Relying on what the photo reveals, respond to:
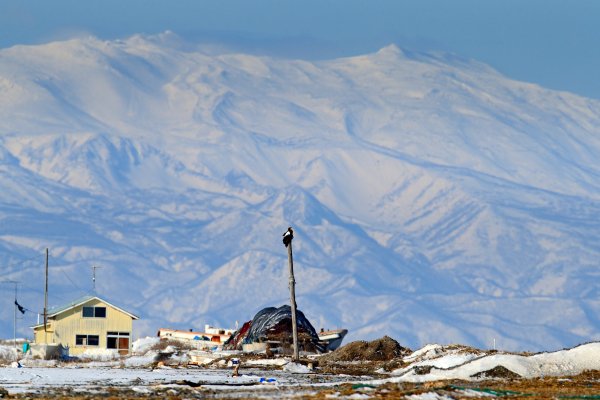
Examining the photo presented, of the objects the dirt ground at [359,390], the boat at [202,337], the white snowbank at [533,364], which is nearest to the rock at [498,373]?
the dirt ground at [359,390]

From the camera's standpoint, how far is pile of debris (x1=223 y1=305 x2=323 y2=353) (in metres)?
96.1

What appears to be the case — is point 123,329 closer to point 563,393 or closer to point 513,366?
point 513,366

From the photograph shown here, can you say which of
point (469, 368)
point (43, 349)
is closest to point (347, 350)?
point (43, 349)

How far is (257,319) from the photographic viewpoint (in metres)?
105

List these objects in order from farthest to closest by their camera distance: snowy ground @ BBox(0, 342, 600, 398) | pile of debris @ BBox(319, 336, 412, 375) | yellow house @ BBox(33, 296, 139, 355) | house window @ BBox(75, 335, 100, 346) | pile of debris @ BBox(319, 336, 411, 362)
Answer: yellow house @ BBox(33, 296, 139, 355), house window @ BBox(75, 335, 100, 346), pile of debris @ BBox(319, 336, 411, 362), pile of debris @ BBox(319, 336, 412, 375), snowy ground @ BBox(0, 342, 600, 398)

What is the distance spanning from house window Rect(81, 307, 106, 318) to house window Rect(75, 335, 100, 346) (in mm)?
1605

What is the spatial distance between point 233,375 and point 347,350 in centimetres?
1961

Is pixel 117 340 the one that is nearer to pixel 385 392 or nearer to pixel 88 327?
pixel 88 327

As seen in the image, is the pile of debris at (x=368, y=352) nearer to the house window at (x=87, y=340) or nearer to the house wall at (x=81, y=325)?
the house window at (x=87, y=340)

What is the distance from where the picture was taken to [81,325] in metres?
118

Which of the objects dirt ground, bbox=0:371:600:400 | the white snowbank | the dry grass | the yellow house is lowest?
dirt ground, bbox=0:371:600:400

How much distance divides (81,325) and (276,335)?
23.3 metres

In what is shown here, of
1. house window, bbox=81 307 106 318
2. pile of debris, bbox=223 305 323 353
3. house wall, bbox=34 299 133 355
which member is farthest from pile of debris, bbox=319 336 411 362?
house window, bbox=81 307 106 318

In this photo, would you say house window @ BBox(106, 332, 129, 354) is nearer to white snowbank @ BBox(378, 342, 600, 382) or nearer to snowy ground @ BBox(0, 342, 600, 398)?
snowy ground @ BBox(0, 342, 600, 398)
